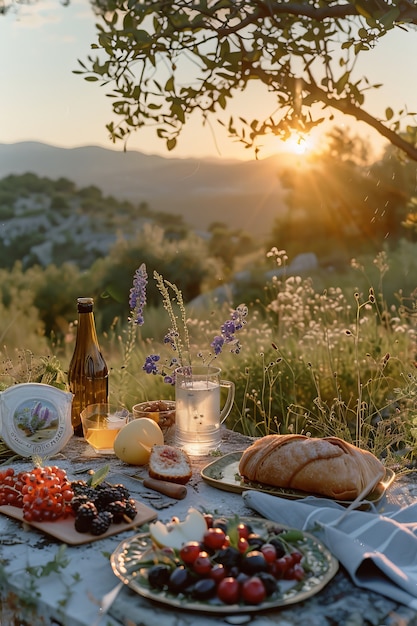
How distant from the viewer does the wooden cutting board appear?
1.77 metres

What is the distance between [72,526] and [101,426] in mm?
669

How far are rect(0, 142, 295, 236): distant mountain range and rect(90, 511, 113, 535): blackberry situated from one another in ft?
64.5

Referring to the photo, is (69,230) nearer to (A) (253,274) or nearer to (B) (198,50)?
(A) (253,274)

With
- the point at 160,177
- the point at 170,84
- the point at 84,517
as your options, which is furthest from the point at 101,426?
the point at 160,177

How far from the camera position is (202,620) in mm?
1423

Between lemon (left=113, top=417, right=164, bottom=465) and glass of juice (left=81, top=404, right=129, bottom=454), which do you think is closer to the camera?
lemon (left=113, top=417, right=164, bottom=465)

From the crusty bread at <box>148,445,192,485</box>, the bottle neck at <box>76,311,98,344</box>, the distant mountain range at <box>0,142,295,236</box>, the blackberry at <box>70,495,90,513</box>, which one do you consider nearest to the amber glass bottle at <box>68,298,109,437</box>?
the bottle neck at <box>76,311,98,344</box>

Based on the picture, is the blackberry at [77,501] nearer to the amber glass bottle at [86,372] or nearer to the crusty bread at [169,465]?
the crusty bread at [169,465]

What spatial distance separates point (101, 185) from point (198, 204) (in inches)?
122

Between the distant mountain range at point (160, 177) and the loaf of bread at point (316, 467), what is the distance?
1938cm

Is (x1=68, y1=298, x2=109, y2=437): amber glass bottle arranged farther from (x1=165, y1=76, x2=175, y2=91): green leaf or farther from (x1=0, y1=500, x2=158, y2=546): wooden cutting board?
(x1=165, y1=76, x2=175, y2=91): green leaf

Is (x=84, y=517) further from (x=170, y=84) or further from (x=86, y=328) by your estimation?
(x=170, y=84)

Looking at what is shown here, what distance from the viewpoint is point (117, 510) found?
→ 1.83 meters

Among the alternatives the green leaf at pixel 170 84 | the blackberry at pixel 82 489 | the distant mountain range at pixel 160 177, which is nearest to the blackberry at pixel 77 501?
the blackberry at pixel 82 489
